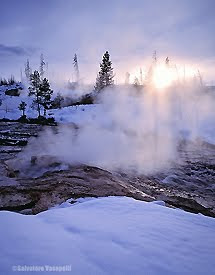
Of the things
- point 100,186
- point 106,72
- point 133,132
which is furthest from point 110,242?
point 106,72

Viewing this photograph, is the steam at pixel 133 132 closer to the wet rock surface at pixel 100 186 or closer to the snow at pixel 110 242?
the wet rock surface at pixel 100 186

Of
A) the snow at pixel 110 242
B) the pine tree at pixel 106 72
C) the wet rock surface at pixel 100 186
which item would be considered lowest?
the wet rock surface at pixel 100 186

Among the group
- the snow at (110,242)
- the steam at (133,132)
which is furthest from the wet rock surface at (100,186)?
the snow at (110,242)

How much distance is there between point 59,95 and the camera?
42250 mm

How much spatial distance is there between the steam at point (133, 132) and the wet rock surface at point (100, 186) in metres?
0.86

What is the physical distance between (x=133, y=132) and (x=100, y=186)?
13.3m

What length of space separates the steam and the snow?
190 inches

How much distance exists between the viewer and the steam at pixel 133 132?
30.5 ft

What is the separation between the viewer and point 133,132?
1852 centimetres

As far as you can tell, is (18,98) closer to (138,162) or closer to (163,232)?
(138,162)

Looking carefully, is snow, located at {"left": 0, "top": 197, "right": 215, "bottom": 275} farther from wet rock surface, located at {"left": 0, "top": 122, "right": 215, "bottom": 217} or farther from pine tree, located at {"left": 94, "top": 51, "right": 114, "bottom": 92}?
pine tree, located at {"left": 94, "top": 51, "right": 114, "bottom": 92}

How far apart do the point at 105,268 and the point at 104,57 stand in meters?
37.2

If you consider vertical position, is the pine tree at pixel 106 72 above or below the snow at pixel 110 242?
above

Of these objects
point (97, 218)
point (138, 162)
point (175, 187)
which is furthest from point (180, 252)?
point (138, 162)
